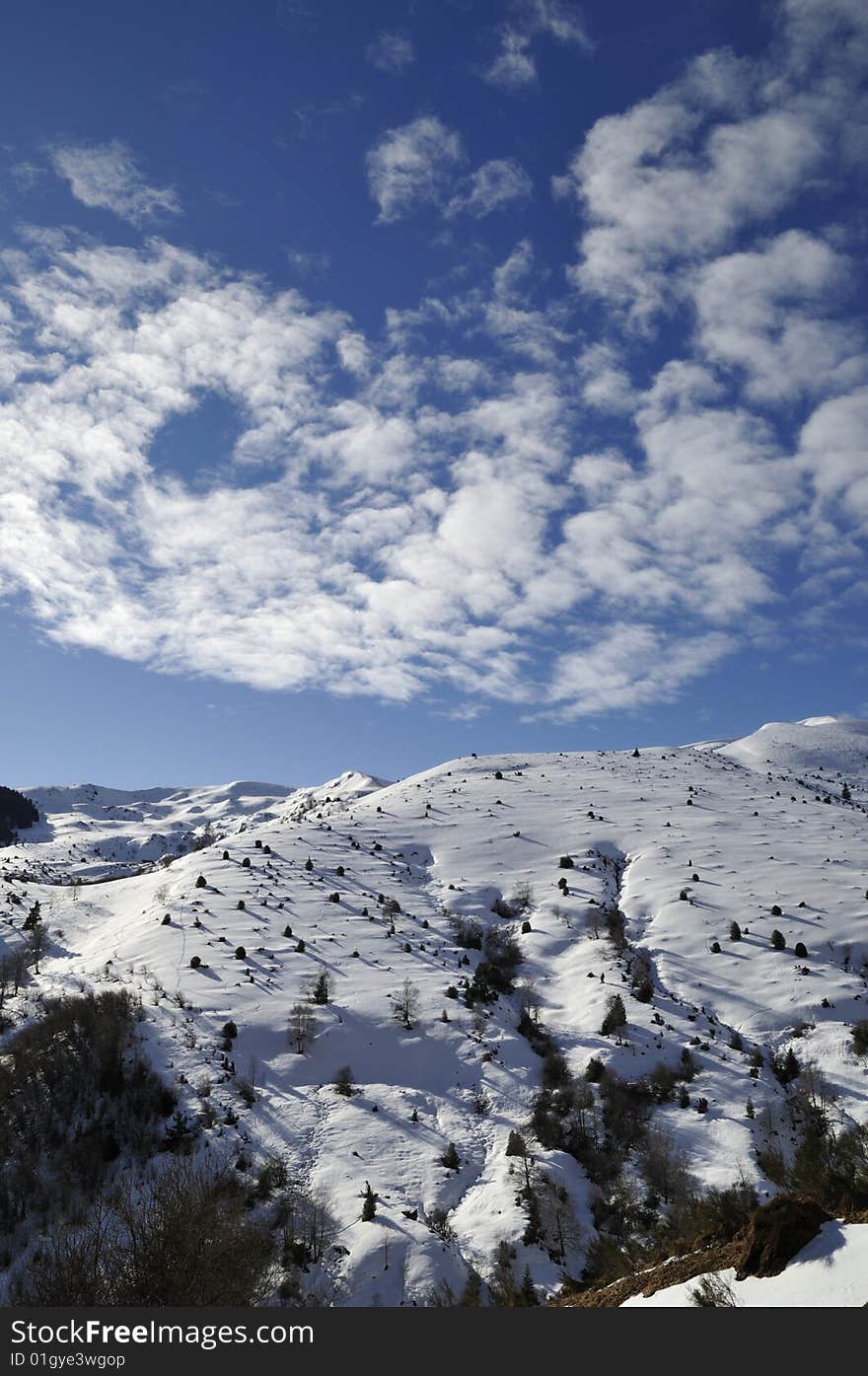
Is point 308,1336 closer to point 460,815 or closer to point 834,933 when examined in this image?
point 834,933

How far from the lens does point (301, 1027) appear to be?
37.2 m

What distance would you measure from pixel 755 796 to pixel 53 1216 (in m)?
81.9

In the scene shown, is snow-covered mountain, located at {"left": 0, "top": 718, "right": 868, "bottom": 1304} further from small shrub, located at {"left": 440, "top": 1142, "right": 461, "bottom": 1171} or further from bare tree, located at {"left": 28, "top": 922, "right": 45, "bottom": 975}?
bare tree, located at {"left": 28, "top": 922, "right": 45, "bottom": 975}

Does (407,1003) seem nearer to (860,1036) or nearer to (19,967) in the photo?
(860,1036)

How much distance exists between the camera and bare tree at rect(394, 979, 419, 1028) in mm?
39281

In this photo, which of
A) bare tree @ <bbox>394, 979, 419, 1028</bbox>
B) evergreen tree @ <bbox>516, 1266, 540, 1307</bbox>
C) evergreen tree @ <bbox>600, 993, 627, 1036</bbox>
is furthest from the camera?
bare tree @ <bbox>394, 979, 419, 1028</bbox>

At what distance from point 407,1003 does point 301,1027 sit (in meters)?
6.38

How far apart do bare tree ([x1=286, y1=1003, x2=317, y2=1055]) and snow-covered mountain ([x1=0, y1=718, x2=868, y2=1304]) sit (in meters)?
0.36

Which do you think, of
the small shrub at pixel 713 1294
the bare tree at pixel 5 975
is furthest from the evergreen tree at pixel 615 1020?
the bare tree at pixel 5 975

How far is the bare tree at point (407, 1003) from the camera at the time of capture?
39281 mm

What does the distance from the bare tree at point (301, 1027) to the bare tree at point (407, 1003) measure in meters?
4.96

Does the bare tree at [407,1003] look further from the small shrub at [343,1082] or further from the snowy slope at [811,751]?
the snowy slope at [811,751]

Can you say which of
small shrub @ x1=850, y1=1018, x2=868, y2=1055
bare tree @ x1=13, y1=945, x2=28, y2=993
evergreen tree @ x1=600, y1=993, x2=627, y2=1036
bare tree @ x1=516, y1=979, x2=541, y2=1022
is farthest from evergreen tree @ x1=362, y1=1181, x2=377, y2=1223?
bare tree @ x1=13, y1=945, x2=28, y2=993

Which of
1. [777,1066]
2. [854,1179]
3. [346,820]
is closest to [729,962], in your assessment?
[777,1066]
